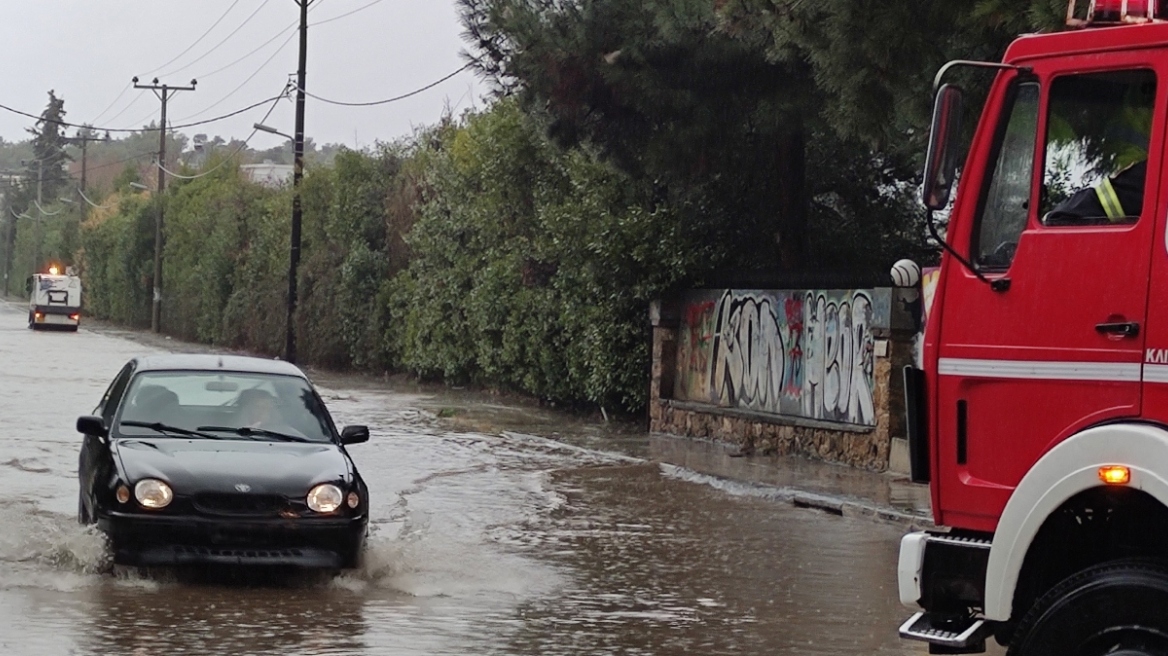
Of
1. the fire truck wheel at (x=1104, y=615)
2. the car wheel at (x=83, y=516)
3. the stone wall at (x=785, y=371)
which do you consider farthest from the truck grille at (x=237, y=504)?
the stone wall at (x=785, y=371)

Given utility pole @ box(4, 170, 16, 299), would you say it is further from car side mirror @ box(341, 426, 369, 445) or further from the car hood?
the car hood

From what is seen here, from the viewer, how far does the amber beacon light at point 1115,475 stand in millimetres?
5531

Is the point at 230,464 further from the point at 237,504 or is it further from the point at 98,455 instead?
the point at 98,455

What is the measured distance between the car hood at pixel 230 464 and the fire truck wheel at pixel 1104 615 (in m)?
5.66

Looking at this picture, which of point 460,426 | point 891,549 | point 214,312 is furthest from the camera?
point 214,312

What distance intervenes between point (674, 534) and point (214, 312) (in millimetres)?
46326

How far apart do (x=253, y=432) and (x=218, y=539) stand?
1327 millimetres

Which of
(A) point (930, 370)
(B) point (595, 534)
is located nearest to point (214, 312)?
(B) point (595, 534)

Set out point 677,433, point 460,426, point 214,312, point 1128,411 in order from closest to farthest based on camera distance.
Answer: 1. point 1128,411
2. point 677,433
3. point 460,426
4. point 214,312

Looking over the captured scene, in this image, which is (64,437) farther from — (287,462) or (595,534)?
(287,462)

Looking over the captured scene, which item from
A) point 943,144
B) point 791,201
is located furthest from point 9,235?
point 943,144

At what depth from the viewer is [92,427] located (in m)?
11.0

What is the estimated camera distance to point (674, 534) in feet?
46.4

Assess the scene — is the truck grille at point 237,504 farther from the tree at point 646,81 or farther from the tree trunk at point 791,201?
the tree trunk at point 791,201
